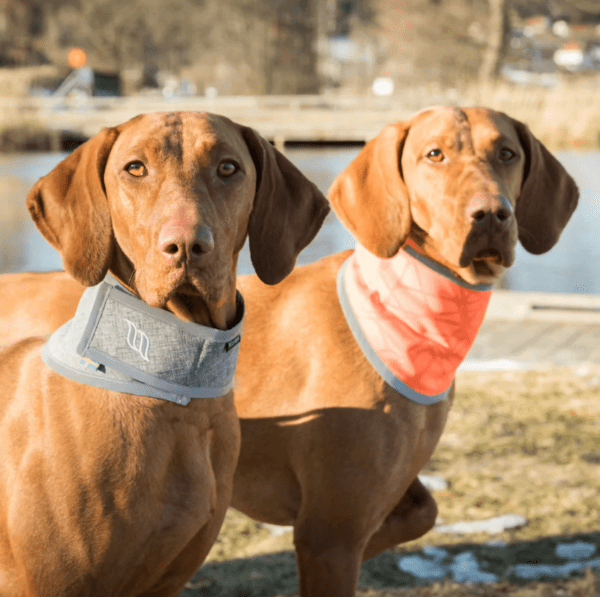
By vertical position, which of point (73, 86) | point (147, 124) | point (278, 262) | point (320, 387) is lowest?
point (73, 86)

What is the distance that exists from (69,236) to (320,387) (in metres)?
1.10

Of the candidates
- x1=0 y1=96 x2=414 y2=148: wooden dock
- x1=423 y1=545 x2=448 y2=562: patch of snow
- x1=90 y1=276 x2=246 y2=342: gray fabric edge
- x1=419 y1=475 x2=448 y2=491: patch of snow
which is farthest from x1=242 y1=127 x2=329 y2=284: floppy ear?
x1=0 y1=96 x2=414 y2=148: wooden dock

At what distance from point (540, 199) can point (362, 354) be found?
0.89 meters

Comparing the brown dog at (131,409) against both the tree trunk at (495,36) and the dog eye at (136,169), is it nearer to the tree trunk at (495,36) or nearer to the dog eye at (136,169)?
the dog eye at (136,169)

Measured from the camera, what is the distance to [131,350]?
83.9 inches

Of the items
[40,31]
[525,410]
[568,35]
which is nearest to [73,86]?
[40,31]

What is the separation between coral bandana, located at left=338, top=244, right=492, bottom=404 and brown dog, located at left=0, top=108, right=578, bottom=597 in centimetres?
5

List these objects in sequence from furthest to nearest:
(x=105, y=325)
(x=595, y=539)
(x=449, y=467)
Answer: (x=449, y=467) → (x=595, y=539) → (x=105, y=325)

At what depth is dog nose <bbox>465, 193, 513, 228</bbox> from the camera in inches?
105

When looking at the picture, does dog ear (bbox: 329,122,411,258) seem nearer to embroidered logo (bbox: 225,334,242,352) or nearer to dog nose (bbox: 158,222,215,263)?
embroidered logo (bbox: 225,334,242,352)

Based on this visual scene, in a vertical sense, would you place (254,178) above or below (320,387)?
above

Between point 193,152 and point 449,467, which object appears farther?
point 449,467

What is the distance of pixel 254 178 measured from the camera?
7.75 feet

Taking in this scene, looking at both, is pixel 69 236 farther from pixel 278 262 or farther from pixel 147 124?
pixel 278 262
